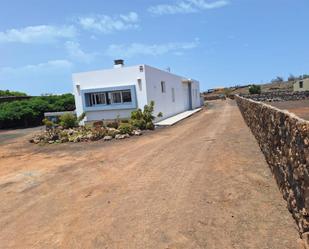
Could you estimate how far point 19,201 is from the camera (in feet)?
22.4

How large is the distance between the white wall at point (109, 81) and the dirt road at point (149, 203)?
1096 centimetres

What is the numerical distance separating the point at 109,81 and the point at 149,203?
16.8m

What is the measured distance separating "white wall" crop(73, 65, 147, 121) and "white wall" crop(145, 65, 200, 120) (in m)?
0.64

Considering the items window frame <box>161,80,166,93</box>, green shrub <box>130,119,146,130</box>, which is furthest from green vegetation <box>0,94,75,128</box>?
green shrub <box>130,119,146,130</box>

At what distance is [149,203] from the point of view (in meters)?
5.94

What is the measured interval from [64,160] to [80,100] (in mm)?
12242

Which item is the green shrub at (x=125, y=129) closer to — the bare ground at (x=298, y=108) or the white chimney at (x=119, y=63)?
the white chimney at (x=119, y=63)

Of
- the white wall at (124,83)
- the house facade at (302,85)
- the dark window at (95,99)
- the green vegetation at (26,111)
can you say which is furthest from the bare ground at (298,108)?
the house facade at (302,85)

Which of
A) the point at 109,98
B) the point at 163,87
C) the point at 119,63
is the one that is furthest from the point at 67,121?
the point at 163,87

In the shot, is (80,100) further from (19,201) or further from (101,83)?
(19,201)

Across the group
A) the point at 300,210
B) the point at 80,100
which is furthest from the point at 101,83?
the point at 300,210

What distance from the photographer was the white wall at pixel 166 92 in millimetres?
22406

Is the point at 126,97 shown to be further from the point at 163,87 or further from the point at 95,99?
the point at 163,87

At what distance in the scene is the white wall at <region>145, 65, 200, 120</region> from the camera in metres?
22.4
